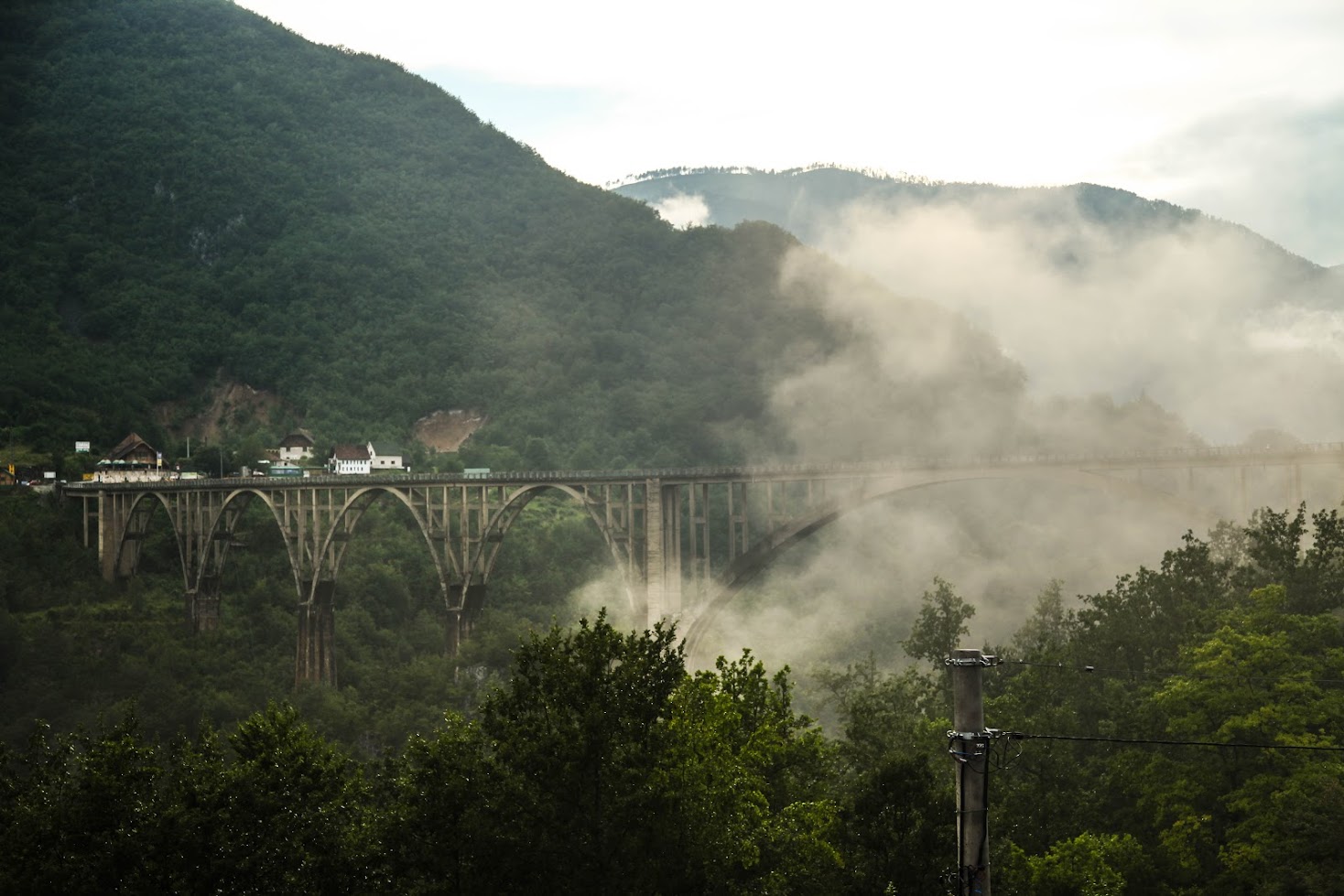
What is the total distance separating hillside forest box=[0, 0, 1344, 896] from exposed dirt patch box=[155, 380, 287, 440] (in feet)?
1.01

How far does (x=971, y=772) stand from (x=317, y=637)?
214 feet

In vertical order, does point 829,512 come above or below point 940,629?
above

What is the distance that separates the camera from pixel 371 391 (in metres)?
117

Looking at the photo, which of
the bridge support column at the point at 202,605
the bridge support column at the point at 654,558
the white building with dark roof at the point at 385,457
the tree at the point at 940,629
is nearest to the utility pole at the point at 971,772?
the tree at the point at 940,629

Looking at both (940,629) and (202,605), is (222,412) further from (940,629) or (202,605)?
(940,629)

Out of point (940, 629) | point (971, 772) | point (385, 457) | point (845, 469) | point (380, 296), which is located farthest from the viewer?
point (380, 296)

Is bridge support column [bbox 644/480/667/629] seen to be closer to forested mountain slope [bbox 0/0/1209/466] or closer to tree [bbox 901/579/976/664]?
tree [bbox 901/579/976/664]

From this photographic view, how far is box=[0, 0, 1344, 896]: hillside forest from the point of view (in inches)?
1249

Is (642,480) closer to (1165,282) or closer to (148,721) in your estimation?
(148,721)

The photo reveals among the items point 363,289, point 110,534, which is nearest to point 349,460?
point 110,534

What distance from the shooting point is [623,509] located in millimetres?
70125

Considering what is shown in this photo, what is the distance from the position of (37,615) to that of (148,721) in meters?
13.8

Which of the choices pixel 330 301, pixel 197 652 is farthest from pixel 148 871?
pixel 330 301

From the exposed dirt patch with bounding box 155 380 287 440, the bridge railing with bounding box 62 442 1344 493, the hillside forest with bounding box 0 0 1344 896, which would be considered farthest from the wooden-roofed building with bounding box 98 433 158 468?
the bridge railing with bounding box 62 442 1344 493
